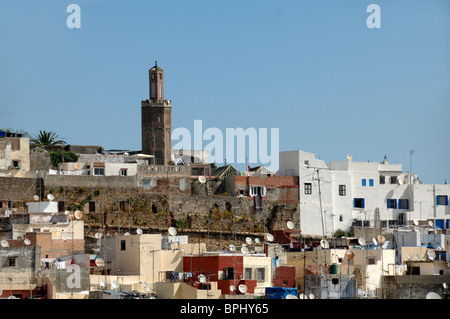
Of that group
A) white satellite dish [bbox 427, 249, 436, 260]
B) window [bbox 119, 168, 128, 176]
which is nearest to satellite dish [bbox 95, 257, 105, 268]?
white satellite dish [bbox 427, 249, 436, 260]

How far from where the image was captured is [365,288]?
43.1 meters

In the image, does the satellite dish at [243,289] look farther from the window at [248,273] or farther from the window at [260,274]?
the window at [260,274]

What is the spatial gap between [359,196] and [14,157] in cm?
1678

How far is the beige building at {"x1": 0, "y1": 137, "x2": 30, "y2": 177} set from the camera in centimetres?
5378

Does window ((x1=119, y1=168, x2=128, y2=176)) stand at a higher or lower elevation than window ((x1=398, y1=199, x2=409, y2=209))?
higher

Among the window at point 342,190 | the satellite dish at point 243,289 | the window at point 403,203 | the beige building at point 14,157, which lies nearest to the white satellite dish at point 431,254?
the satellite dish at point 243,289

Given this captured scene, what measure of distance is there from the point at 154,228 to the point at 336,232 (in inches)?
376

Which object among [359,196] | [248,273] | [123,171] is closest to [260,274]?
[248,273]

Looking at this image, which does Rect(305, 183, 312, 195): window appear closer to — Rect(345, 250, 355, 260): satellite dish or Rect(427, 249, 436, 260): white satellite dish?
Rect(345, 250, 355, 260): satellite dish

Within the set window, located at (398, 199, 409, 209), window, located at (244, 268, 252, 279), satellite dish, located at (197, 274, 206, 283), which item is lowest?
window, located at (244, 268, 252, 279)

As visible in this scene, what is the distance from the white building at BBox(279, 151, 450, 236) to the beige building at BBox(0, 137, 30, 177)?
1218cm
